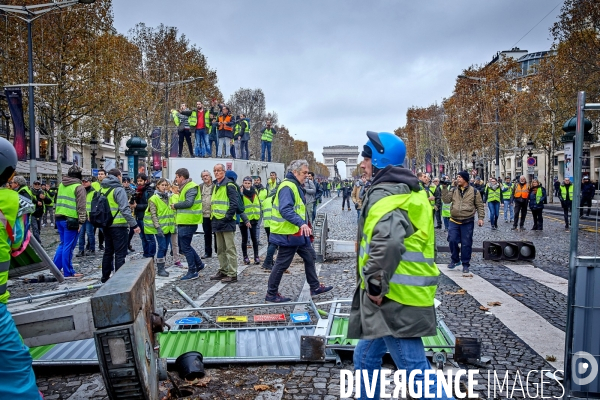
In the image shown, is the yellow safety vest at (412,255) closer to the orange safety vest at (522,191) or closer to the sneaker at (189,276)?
the sneaker at (189,276)

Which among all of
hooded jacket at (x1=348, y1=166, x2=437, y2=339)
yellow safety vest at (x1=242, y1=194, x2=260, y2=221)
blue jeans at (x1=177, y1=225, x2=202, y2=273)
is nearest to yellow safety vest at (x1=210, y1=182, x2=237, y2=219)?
blue jeans at (x1=177, y1=225, x2=202, y2=273)

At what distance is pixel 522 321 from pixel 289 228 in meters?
2.98

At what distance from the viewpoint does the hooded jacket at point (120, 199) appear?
8.00 m

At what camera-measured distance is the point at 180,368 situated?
429 centimetres

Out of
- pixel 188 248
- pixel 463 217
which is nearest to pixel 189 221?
pixel 188 248

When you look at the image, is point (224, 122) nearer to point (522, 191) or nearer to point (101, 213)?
point (522, 191)

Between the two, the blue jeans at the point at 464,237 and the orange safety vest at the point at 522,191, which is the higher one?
the orange safety vest at the point at 522,191

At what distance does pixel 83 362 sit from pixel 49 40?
2318 cm

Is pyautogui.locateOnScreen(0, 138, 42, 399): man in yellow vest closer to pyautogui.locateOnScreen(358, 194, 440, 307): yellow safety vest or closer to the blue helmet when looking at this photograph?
pyautogui.locateOnScreen(358, 194, 440, 307): yellow safety vest

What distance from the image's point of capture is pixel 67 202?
32.3ft

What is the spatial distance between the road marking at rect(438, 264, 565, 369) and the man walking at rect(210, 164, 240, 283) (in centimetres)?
361

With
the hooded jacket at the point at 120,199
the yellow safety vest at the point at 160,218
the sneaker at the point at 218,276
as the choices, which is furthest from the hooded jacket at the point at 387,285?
the yellow safety vest at the point at 160,218

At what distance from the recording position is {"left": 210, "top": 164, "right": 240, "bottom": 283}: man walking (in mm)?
8484

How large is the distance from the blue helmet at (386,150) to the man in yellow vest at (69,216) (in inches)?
298
